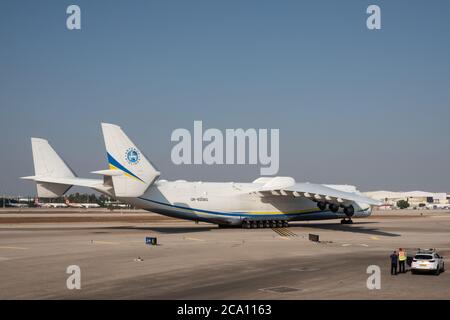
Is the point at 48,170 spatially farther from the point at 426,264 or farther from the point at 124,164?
the point at 426,264

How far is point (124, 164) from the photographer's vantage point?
45.8 m

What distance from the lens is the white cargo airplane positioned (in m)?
45.9

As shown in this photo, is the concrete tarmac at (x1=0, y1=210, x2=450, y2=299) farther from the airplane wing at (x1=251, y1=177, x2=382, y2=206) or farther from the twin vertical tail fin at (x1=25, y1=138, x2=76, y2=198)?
the airplane wing at (x1=251, y1=177, x2=382, y2=206)

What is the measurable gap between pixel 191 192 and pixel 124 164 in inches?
330

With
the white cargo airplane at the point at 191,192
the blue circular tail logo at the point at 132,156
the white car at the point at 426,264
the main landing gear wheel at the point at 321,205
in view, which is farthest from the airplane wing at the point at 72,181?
the white car at the point at 426,264

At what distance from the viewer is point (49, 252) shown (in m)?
32.1

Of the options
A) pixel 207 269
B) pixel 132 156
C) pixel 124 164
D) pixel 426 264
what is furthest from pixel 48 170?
pixel 426 264

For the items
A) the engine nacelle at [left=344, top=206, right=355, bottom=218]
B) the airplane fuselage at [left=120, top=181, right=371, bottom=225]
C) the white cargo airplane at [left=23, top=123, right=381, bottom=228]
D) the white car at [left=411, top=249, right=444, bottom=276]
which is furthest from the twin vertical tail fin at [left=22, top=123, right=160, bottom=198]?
the white car at [left=411, top=249, right=444, bottom=276]

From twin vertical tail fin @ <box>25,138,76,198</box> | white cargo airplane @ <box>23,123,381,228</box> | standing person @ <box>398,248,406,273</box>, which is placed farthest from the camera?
twin vertical tail fin @ <box>25,138,76,198</box>

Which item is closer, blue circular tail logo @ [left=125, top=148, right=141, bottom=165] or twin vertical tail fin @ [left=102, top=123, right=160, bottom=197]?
twin vertical tail fin @ [left=102, top=123, right=160, bottom=197]

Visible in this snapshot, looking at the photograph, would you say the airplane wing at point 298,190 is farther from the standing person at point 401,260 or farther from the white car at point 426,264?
the white car at point 426,264
